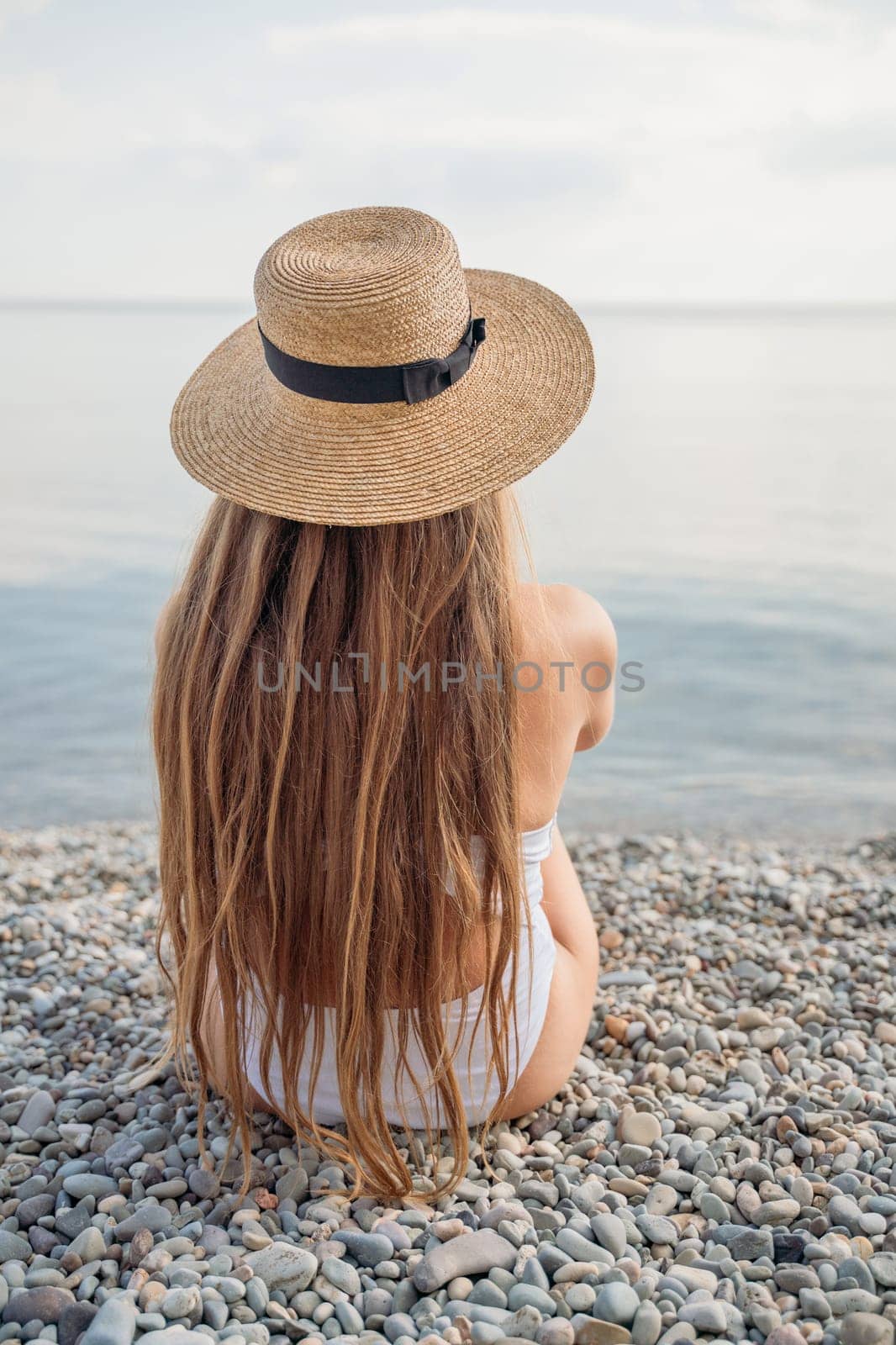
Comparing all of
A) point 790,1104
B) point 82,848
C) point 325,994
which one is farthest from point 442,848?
point 82,848

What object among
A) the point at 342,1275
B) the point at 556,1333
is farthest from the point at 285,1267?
the point at 556,1333

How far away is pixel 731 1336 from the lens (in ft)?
5.26

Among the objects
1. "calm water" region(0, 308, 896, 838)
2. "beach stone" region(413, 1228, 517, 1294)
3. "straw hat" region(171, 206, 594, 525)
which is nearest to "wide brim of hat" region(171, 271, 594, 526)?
"straw hat" region(171, 206, 594, 525)

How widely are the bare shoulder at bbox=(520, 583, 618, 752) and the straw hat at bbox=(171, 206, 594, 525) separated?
0.87ft

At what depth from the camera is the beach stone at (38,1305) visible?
1.65 metres

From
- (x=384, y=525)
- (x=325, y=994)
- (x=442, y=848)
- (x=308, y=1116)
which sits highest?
(x=384, y=525)

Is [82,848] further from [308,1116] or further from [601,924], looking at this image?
[308,1116]

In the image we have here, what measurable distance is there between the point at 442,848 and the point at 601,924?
157 cm

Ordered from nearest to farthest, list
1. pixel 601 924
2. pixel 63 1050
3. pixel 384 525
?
pixel 384 525 < pixel 63 1050 < pixel 601 924

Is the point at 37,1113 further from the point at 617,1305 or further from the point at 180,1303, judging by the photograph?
the point at 617,1305

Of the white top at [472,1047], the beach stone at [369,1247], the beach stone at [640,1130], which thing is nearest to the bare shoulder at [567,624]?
the white top at [472,1047]

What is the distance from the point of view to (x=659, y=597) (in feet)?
28.5

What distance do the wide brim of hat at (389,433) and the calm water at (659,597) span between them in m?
0.22

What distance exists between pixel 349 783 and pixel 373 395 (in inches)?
25.1
